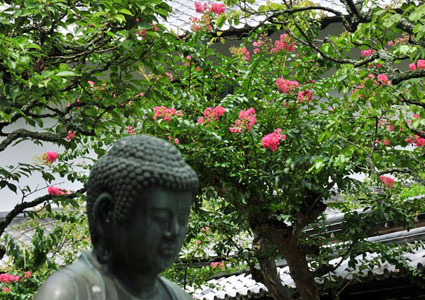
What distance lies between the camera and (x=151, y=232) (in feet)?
7.34

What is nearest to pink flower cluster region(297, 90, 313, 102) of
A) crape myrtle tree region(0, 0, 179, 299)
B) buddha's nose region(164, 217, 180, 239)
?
crape myrtle tree region(0, 0, 179, 299)

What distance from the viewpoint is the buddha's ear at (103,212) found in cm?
228

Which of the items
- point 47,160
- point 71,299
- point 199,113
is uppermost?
point 199,113

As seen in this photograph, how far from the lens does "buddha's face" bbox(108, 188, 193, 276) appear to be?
7.32 feet

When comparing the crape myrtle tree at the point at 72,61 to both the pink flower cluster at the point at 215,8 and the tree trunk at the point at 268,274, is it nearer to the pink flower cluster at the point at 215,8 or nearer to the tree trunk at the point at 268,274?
the pink flower cluster at the point at 215,8

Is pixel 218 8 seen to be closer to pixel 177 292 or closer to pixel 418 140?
pixel 418 140

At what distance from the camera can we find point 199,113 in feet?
26.5

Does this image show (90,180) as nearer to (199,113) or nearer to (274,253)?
(199,113)

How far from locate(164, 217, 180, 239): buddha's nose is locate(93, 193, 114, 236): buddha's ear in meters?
0.19

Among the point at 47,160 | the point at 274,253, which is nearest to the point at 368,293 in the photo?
the point at 274,253

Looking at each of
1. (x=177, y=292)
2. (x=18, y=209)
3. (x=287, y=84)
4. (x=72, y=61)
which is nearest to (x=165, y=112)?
(x=72, y=61)

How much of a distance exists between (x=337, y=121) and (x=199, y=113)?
7.07 ft

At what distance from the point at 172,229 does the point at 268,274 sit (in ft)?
22.5

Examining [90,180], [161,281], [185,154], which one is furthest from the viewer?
[185,154]
